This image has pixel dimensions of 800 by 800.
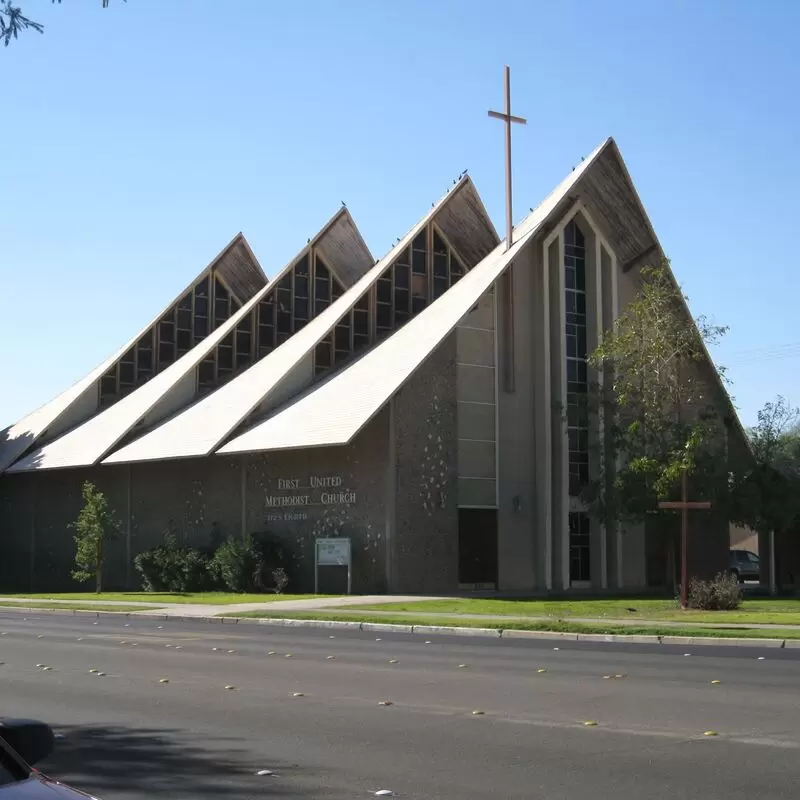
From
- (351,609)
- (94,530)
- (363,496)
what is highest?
(363,496)

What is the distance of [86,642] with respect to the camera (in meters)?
20.4

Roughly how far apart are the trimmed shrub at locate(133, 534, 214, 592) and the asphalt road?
20.0m

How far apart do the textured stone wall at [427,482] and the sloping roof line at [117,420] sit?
37.6 feet

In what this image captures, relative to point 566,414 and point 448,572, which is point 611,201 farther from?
point 448,572

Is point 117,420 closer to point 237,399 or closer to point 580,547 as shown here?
point 237,399

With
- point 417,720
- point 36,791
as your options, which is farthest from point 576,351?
point 36,791

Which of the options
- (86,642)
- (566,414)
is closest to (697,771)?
(86,642)

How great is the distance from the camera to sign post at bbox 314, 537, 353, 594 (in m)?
35.2

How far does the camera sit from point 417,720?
421 inches

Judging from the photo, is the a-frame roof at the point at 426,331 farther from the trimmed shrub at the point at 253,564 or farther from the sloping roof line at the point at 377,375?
the trimmed shrub at the point at 253,564

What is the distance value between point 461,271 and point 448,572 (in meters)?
13.8

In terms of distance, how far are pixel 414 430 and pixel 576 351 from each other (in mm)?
7720

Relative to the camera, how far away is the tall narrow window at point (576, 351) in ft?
131

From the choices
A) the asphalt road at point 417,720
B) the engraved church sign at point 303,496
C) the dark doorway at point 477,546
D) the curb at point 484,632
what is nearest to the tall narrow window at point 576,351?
the dark doorway at point 477,546
